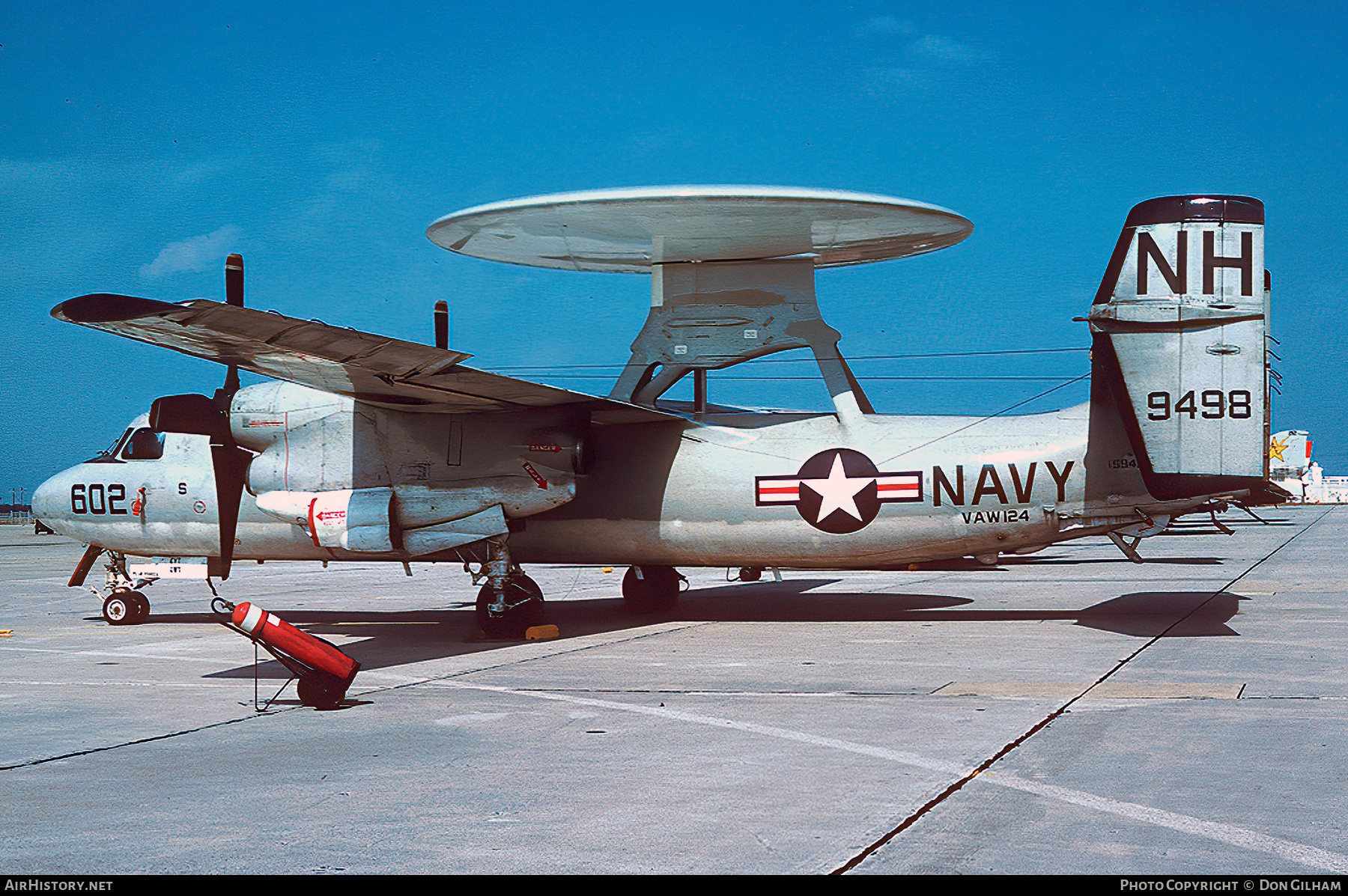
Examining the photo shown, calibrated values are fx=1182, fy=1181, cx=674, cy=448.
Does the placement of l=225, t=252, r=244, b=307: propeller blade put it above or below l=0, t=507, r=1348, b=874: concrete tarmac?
above

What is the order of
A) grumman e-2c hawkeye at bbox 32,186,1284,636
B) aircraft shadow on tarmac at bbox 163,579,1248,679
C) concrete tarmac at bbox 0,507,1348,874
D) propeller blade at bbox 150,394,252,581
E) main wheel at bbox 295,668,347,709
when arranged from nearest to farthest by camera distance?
concrete tarmac at bbox 0,507,1348,874, main wheel at bbox 295,668,347,709, grumman e-2c hawkeye at bbox 32,186,1284,636, aircraft shadow on tarmac at bbox 163,579,1248,679, propeller blade at bbox 150,394,252,581

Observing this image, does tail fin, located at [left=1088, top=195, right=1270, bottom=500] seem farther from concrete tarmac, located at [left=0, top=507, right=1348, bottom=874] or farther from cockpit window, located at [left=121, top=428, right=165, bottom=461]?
cockpit window, located at [left=121, top=428, right=165, bottom=461]

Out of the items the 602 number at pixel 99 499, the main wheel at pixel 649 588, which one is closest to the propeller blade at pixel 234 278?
the 602 number at pixel 99 499

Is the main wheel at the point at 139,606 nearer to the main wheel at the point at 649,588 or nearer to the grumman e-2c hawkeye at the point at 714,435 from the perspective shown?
the grumman e-2c hawkeye at the point at 714,435

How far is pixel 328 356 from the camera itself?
44.7ft

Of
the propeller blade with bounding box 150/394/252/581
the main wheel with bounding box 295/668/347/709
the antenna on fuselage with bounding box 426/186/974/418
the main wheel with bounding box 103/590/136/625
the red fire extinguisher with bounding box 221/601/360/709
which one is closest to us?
the red fire extinguisher with bounding box 221/601/360/709

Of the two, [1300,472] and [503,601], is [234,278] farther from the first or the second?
[1300,472]

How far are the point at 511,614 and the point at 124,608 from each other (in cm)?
723

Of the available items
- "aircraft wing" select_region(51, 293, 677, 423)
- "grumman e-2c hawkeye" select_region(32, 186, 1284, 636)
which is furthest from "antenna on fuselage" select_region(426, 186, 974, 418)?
"aircraft wing" select_region(51, 293, 677, 423)

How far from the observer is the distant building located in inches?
3223

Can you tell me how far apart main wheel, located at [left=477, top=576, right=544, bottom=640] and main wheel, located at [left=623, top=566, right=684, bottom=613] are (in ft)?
12.1

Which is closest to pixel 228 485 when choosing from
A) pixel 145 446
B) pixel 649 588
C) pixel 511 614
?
pixel 145 446

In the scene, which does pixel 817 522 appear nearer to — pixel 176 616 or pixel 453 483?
pixel 453 483

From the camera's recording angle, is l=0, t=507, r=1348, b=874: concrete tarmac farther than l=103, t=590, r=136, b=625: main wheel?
No
